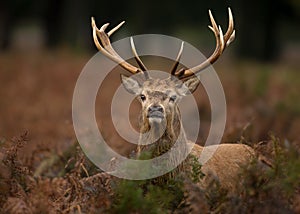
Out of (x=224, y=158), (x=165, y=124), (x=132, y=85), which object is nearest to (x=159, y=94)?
(x=165, y=124)

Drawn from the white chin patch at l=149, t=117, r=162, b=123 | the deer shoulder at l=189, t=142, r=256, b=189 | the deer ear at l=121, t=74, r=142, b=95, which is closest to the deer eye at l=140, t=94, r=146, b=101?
the deer ear at l=121, t=74, r=142, b=95

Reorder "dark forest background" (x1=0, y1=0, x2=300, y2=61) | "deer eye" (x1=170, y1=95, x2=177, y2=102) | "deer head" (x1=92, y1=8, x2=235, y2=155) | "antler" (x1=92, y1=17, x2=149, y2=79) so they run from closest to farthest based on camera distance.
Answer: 1. "deer head" (x1=92, y1=8, x2=235, y2=155)
2. "deer eye" (x1=170, y1=95, x2=177, y2=102)
3. "antler" (x1=92, y1=17, x2=149, y2=79)
4. "dark forest background" (x1=0, y1=0, x2=300, y2=61)

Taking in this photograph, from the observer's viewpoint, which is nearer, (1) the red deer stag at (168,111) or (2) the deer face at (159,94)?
(2) the deer face at (159,94)

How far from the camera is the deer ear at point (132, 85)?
7.63m

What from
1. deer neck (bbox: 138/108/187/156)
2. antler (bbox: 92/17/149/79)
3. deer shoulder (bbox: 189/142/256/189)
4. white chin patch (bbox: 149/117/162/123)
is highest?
antler (bbox: 92/17/149/79)

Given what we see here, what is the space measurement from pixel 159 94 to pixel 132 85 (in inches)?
21.8

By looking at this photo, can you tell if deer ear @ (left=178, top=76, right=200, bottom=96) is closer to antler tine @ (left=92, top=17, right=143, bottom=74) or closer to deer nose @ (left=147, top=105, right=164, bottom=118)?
antler tine @ (left=92, top=17, right=143, bottom=74)

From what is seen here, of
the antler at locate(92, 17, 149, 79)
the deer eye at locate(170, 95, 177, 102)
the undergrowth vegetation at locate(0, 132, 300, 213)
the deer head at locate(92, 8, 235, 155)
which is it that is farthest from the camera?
the antler at locate(92, 17, 149, 79)

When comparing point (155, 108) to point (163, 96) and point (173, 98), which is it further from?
point (173, 98)

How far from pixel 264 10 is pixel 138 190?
29.2 meters

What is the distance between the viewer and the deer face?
706 centimetres

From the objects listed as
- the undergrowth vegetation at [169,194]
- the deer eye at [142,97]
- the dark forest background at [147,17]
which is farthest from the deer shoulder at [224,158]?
the dark forest background at [147,17]

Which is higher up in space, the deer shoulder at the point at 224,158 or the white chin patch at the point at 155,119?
the white chin patch at the point at 155,119

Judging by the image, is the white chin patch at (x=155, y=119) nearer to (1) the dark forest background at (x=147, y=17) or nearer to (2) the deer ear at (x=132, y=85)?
(2) the deer ear at (x=132, y=85)
